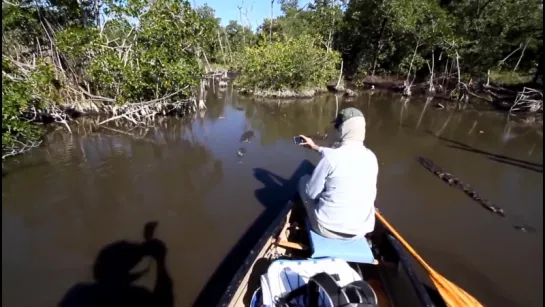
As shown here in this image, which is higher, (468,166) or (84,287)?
(468,166)

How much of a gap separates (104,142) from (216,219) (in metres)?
5.87

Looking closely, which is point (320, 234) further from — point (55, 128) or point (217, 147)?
point (55, 128)

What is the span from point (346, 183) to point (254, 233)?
2.73 m

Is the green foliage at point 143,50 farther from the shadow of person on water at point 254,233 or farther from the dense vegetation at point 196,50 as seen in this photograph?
the shadow of person on water at point 254,233

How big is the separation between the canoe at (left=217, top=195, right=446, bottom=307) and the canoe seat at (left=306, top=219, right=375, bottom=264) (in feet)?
0.48

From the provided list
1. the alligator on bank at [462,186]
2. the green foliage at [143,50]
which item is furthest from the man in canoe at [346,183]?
the green foliage at [143,50]

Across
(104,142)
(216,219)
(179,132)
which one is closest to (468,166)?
(216,219)

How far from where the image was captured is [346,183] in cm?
276

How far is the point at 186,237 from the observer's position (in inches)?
195

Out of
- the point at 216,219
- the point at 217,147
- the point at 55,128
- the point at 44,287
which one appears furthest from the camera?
the point at 55,128

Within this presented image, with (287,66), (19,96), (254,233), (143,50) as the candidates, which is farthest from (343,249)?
(287,66)

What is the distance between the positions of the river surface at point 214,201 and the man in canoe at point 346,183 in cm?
194

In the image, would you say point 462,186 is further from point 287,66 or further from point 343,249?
point 287,66

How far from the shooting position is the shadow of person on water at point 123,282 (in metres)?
3.75
